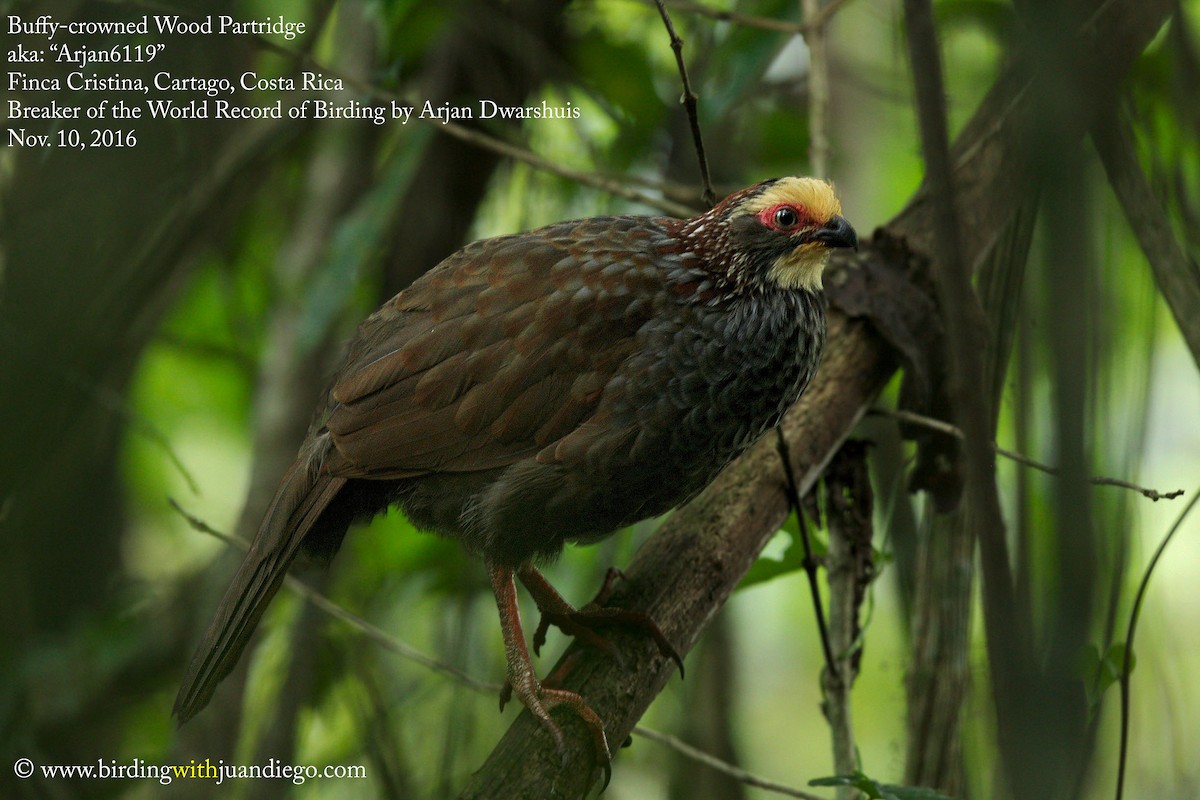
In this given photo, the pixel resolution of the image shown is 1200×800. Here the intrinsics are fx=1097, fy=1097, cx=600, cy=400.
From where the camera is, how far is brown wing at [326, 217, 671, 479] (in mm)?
2744

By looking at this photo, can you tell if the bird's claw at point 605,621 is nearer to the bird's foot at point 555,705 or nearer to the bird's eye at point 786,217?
the bird's foot at point 555,705

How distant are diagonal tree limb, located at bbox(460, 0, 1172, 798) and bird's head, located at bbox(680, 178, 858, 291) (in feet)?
1.30

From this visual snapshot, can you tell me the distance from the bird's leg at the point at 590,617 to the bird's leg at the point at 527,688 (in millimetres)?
80

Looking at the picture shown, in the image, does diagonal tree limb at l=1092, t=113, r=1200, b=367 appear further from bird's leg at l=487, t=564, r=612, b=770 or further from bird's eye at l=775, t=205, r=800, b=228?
bird's leg at l=487, t=564, r=612, b=770

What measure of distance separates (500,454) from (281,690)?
1707 millimetres

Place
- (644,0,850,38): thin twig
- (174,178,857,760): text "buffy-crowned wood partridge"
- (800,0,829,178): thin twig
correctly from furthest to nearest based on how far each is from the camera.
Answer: (800,0,829,178): thin twig → (644,0,850,38): thin twig → (174,178,857,760): text "buffy-crowned wood partridge"

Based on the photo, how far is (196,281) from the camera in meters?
5.16

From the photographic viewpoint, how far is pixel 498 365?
275 cm

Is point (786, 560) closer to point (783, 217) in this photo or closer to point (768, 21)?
point (783, 217)

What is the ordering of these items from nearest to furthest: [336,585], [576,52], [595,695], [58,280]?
[58,280], [595,695], [576,52], [336,585]

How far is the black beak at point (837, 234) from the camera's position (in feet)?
9.28

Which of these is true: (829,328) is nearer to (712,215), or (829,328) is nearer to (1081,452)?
(712,215)

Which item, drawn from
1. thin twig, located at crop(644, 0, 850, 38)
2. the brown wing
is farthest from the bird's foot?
thin twig, located at crop(644, 0, 850, 38)

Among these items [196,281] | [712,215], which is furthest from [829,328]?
[196,281]
